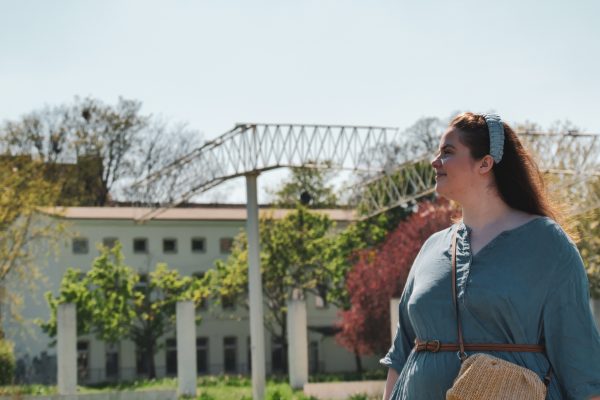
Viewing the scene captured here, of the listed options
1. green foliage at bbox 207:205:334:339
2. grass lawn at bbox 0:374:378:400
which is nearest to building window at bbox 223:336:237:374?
green foliage at bbox 207:205:334:339

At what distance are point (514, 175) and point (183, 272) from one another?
55.8m

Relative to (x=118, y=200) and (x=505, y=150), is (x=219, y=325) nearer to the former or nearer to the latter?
(x=118, y=200)

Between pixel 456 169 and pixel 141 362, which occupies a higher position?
pixel 456 169

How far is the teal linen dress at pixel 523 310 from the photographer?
365cm

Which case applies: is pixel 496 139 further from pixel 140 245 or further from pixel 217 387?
pixel 140 245

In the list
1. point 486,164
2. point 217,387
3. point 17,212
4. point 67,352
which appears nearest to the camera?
point 486,164

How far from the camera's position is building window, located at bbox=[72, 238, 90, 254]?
56.7m

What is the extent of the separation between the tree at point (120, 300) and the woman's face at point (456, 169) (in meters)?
44.9

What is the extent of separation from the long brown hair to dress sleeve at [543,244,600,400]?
0.28 metres

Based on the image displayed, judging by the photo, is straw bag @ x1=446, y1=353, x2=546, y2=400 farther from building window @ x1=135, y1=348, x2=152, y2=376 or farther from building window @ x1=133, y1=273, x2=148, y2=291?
building window @ x1=135, y1=348, x2=152, y2=376

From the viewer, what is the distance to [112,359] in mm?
56438

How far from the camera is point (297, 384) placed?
36.8 meters

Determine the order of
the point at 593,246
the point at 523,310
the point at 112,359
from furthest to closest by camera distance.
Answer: the point at 112,359 → the point at 593,246 → the point at 523,310

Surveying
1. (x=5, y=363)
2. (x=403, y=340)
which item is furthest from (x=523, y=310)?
(x=5, y=363)
